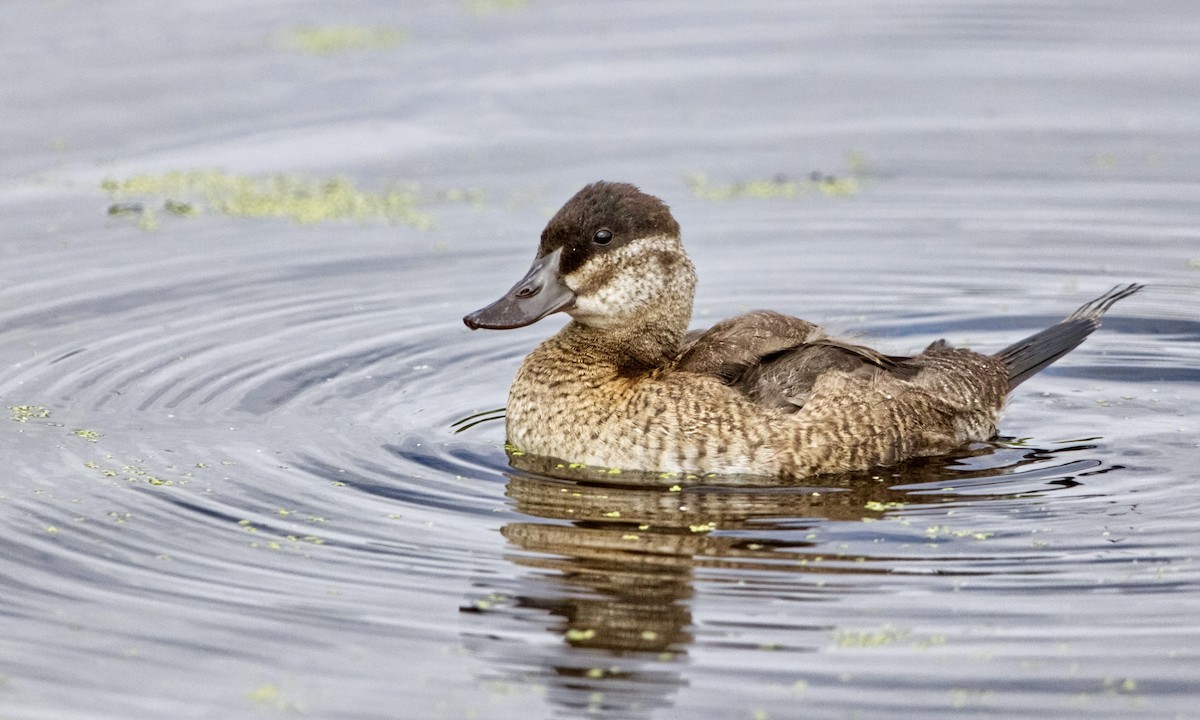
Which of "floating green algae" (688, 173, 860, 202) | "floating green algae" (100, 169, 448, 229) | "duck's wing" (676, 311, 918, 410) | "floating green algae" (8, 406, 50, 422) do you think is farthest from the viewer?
"floating green algae" (688, 173, 860, 202)

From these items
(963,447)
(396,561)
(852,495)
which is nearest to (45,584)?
(396,561)

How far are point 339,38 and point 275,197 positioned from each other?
3392mm

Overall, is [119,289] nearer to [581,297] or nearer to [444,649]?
[581,297]

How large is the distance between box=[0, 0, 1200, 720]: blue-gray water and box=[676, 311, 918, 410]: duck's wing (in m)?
0.52

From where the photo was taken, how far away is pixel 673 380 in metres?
7.96

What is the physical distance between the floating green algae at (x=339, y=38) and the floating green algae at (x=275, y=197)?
277 centimetres

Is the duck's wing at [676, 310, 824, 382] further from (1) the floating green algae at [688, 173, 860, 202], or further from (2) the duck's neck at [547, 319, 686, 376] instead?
(1) the floating green algae at [688, 173, 860, 202]

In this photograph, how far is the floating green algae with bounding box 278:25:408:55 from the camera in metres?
15.0

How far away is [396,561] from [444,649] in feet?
2.89

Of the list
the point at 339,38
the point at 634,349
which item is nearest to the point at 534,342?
the point at 634,349

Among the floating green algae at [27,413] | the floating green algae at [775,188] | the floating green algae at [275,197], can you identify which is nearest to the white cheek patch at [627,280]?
the floating green algae at [27,413]

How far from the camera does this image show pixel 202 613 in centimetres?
622

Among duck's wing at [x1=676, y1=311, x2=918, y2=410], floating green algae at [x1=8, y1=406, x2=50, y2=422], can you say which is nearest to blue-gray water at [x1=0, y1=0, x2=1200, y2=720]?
floating green algae at [x1=8, y1=406, x2=50, y2=422]

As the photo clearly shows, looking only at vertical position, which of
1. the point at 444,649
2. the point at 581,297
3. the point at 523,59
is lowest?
the point at 444,649
